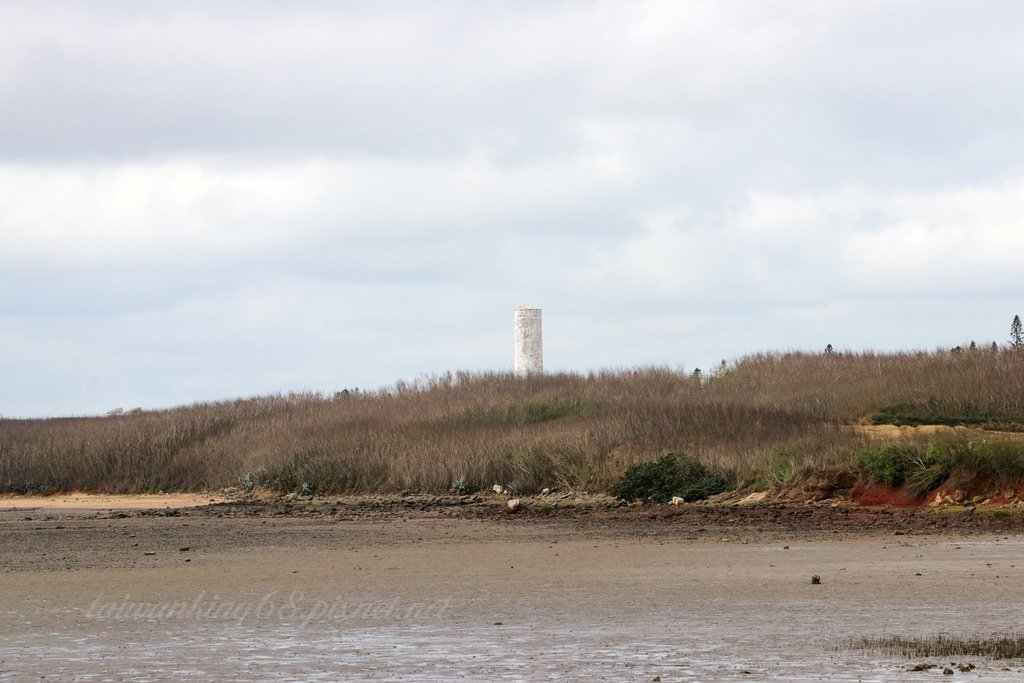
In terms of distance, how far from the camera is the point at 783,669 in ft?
28.8

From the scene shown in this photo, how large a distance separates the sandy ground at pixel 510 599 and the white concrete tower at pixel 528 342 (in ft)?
68.9

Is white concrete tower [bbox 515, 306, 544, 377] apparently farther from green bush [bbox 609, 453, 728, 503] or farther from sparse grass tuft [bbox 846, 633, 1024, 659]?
sparse grass tuft [bbox 846, 633, 1024, 659]

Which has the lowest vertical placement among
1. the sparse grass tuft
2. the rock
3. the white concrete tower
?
the sparse grass tuft

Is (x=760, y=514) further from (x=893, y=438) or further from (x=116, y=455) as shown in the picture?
(x=116, y=455)

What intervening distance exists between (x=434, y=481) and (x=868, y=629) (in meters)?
17.9

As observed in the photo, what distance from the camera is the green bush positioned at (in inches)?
922

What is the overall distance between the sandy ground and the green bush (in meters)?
2.45

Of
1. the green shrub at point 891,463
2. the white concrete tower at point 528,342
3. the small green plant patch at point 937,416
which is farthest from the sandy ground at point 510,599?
the white concrete tower at point 528,342

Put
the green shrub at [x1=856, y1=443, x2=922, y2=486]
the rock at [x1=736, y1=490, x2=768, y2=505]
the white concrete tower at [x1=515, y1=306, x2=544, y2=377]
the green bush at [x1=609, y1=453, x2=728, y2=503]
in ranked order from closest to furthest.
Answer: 1. the green shrub at [x1=856, y1=443, x2=922, y2=486]
2. the rock at [x1=736, y1=490, x2=768, y2=505]
3. the green bush at [x1=609, y1=453, x2=728, y2=503]
4. the white concrete tower at [x1=515, y1=306, x2=544, y2=377]

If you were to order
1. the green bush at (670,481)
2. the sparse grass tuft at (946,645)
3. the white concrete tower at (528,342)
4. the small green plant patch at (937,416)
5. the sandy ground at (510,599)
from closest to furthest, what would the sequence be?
the sparse grass tuft at (946,645) < the sandy ground at (510,599) < the green bush at (670,481) < the small green plant patch at (937,416) < the white concrete tower at (528,342)

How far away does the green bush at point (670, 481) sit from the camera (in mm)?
23422

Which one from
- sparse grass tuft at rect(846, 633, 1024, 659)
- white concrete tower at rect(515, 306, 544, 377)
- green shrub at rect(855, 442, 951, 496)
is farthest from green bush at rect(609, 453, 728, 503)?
white concrete tower at rect(515, 306, 544, 377)

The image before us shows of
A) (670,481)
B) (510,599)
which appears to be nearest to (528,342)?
(670,481)

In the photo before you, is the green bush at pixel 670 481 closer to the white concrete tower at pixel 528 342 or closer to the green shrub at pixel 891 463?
the green shrub at pixel 891 463
